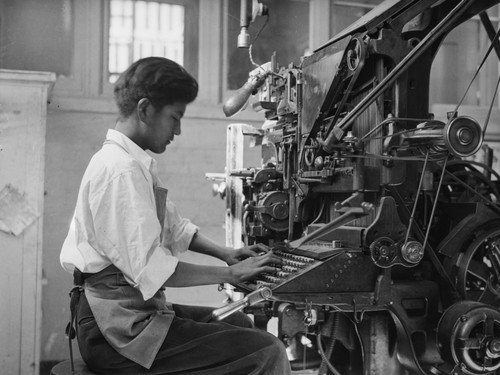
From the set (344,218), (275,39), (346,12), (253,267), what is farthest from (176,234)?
(346,12)

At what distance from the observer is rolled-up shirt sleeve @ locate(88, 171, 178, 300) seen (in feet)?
5.59

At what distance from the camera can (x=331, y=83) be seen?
2174 millimetres

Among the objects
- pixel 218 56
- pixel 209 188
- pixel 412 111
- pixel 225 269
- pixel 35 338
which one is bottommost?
pixel 35 338

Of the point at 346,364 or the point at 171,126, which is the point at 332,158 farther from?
the point at 346,364

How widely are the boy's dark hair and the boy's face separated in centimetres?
2

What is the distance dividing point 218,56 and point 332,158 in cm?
211

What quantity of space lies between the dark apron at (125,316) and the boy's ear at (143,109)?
490mm

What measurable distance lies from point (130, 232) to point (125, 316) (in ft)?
0.87

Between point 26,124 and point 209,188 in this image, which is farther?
point 209,188

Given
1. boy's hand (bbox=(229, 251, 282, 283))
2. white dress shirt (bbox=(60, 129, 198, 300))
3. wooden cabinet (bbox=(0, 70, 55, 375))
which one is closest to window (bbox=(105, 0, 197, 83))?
wooden cabinet (bbox=(0, 70, 55, 375))

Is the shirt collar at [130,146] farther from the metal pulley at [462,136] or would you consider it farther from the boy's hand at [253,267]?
the metal pulley at [462,136]

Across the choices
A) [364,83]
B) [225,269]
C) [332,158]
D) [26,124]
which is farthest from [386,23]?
[26,124]

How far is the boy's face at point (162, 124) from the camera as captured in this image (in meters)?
1.93

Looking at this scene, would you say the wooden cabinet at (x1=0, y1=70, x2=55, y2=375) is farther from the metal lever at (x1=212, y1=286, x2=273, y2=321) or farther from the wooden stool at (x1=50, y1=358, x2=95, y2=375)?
the metal lever at (x1=212, y1=286, x2=273, y2=321)
